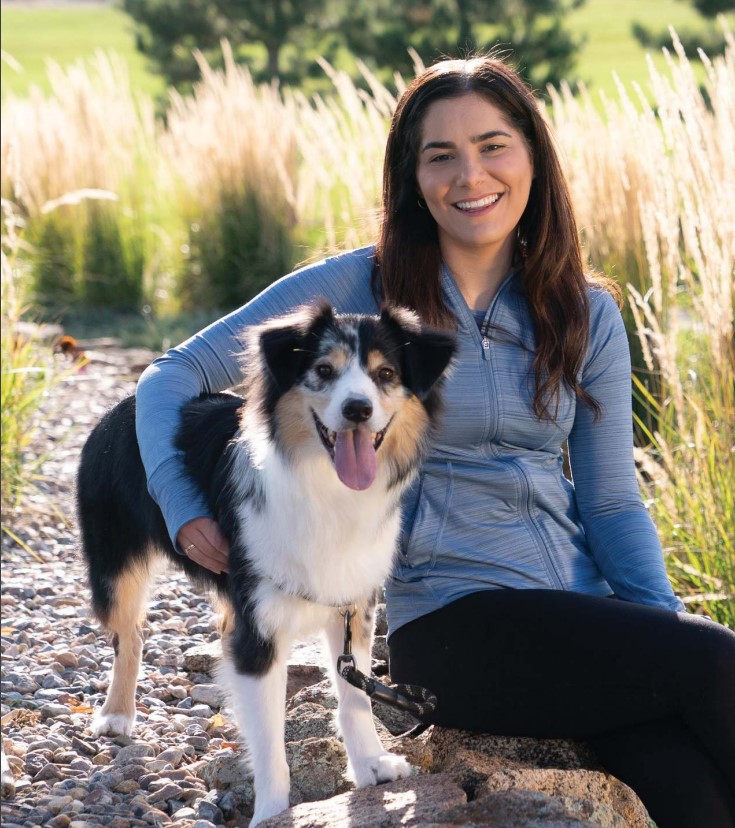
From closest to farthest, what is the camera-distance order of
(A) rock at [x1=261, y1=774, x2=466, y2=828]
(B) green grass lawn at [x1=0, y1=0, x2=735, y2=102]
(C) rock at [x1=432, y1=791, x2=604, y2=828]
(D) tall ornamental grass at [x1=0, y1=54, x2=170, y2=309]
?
1. (C) rock at [x1=432, y1=791, x2=604, y2=828]
2. (A) rock at [x1=261, y1=774, x2=466, y2=828]
3. (D) tall ornamental grass at [x1=0, y1=54, x2=170, y2=309]
4. (B) green grass lawn at [x1=0, y1=0, x2=735, y2=102]

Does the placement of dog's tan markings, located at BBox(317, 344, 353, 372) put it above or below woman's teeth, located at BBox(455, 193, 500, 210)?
below

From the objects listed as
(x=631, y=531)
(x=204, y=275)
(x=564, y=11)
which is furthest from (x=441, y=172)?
(x=564, y=11)

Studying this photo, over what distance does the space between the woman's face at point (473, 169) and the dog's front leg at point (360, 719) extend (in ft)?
3.15

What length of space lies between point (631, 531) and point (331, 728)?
2.88 feet

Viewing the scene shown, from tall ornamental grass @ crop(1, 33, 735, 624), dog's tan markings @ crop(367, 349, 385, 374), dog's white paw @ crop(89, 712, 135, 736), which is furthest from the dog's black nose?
tall ornamental grass @ crop(1, 33, 735, 624)

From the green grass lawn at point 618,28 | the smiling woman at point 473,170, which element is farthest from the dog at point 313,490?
the green grass lawn at point 618,28

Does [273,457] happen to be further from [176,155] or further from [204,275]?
[176,155]

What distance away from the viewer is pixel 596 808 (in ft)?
7.22

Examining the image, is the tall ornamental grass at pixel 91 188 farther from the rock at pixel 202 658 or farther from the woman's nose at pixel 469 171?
the woman's nose at pixel 469 171

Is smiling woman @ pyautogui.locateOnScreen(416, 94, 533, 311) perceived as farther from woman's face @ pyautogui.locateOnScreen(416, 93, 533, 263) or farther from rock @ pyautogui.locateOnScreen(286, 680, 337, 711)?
rock @ pyautogui.locateOnScreen(286, 680, 337, 711)

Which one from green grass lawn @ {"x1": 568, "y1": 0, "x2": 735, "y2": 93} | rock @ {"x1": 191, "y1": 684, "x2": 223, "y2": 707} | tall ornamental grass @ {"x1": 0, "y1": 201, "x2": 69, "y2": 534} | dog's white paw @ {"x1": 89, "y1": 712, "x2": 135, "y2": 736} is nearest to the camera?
dog's white paw @ {"x1": 89, "y1": 712, "x2": 135, "y2": 736}

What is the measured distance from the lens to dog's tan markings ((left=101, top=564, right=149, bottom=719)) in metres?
3.02

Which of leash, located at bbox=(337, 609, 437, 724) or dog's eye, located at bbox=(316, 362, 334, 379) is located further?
leash, located at bbox=(337, 609, 437, 724)

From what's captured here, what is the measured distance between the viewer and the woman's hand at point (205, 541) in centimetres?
259
